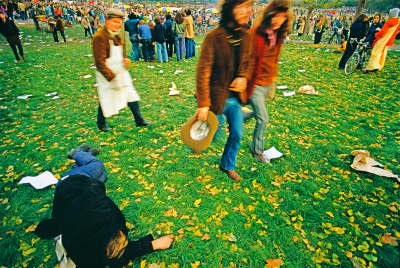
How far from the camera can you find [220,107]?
238cm

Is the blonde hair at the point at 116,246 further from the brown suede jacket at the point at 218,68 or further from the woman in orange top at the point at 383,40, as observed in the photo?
the woman in orange top at the point at 383,40

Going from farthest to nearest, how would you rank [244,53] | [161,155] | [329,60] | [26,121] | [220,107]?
[329,60] < [26,121] < [161,155] < [220,107] < [244,53]

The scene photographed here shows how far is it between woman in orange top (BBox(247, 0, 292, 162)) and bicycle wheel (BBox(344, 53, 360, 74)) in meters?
7.19

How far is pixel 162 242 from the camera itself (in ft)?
7.59

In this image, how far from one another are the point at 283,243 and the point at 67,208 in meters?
2.39

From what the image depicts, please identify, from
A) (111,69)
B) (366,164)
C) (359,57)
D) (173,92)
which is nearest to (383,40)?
(359,57)

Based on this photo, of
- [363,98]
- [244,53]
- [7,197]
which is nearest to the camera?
[244,53]

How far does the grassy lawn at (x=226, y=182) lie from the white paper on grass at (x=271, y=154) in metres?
0.10

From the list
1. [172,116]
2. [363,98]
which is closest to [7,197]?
[172,116]

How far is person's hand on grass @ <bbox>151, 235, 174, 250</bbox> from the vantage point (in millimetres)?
2277

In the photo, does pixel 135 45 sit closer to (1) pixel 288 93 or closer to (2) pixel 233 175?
(1) pixel 288 93

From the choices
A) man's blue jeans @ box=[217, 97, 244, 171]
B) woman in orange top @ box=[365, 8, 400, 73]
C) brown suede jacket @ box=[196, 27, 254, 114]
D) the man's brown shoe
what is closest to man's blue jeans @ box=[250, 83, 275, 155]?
man's blue jeans @ box=[217, 97, 244, 171]

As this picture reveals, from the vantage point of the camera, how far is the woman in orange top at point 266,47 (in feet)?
8.63

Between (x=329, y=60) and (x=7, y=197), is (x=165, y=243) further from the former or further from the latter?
(x=329, y=60)
